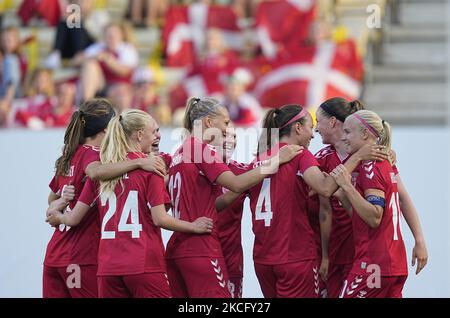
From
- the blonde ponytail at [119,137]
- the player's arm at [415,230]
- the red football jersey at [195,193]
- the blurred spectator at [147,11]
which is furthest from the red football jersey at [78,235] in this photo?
the blurred spectator at [147,11]

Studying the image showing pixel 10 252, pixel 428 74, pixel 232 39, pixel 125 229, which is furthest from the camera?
pixel 232 39

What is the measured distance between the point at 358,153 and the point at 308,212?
547 mm

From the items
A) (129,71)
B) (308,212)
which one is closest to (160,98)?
(129,71)

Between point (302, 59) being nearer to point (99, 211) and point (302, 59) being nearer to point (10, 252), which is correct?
point (10, 252)

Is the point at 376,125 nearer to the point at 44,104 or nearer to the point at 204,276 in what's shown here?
the point at 204,276

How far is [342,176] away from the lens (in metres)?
5.65

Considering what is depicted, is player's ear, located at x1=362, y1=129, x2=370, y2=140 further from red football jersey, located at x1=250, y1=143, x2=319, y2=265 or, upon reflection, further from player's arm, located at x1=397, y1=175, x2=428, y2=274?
player's arm, located at x1=397, y1=175, x2=428, y2=274

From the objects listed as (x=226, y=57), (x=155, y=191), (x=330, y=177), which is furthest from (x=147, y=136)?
(x=226, y=57)

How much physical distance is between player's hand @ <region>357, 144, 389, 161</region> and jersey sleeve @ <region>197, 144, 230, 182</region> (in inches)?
29.1

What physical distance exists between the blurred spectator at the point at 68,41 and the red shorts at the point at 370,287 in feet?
19.0

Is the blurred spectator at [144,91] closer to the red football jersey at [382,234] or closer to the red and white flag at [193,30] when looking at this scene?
the red and white flag at [193,30]

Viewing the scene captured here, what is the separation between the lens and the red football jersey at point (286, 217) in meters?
5.82

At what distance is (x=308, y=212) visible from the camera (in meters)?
6.07

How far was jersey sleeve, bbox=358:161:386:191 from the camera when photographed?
5625mm
